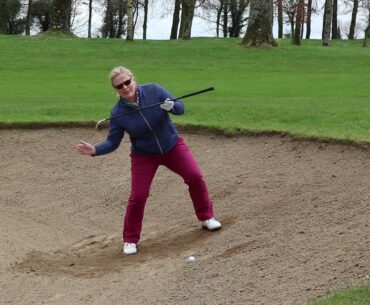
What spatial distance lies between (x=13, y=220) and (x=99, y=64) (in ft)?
53.0

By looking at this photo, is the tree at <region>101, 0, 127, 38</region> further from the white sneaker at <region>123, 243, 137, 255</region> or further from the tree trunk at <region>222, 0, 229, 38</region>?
the white sneaker at <region>123, 243, 137, 255</region>

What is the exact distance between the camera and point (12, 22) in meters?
61.5

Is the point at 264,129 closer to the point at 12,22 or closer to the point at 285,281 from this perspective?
the point at 285,281

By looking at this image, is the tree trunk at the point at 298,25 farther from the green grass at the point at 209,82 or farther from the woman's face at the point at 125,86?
the woman's face at the point at 125,86

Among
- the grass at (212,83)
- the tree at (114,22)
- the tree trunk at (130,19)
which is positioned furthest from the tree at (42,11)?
the grass at (212,83)

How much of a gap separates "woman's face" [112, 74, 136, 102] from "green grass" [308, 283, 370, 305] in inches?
136

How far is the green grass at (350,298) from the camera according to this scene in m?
5.01

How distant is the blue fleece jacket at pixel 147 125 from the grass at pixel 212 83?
3322 mm

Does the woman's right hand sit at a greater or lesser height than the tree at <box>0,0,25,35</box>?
lesser

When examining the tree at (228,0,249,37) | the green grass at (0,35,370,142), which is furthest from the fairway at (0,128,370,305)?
the tree at (228,0,249,37)

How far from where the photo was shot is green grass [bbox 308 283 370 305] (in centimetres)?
501

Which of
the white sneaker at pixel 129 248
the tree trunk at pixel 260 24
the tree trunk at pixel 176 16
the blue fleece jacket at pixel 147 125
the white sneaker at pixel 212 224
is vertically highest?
the tree trunk at pixel 176 16

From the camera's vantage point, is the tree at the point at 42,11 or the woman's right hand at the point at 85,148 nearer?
the woman's right hand at the point at 85,148

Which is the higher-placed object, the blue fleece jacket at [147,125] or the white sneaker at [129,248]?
the blue fleece jacket at [147,125]
